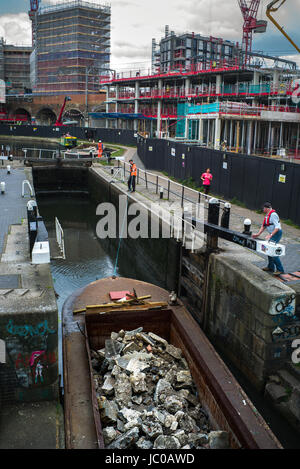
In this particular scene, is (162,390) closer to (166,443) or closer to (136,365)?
(136,365)

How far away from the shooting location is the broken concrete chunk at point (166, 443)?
285 inches

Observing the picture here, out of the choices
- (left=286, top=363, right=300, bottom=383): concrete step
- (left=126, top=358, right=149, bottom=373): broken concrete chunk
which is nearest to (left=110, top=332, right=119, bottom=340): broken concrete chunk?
(left=126, top=358, right=149, bottom=373): broken concrete chunk

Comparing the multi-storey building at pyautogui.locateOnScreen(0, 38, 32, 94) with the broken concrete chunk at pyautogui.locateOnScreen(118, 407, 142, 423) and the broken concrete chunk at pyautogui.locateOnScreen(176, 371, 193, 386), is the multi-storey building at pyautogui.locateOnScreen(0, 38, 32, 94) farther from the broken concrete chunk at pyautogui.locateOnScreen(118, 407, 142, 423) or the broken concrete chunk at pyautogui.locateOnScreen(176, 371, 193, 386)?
the broken concrete chunk at pyautogui.locateOnScreen(118, 407, 142, 423)

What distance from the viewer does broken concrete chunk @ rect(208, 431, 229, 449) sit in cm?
731

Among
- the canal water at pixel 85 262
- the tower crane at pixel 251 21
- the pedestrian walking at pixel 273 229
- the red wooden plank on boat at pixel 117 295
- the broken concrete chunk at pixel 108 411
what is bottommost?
the canal water at pixel 85 262

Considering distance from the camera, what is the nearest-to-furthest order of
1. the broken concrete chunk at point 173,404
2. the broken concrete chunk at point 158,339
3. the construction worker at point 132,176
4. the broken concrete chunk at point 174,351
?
the broken concrete chunk at point 173,404, the broken concrete chunk at point 174,351, the broken concrete chunk at point 158,339, the construction worker at point 132,176

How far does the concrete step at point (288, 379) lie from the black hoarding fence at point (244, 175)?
7729 mm

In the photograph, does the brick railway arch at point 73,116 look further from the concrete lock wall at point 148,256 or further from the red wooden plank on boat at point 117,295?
the red wooden plank on boat at point 117,295

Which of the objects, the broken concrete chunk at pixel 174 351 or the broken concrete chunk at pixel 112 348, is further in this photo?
the broken concrete chunk at pixel 174 351

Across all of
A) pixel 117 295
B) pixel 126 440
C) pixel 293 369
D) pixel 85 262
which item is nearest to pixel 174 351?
pixel 117 295

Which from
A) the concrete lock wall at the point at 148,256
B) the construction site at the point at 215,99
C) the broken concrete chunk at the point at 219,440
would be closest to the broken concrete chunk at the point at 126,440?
the broken concrete chunk at the point at 219,440

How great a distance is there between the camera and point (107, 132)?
5403 cm

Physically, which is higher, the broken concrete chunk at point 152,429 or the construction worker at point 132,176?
the construction worker at point 132,176

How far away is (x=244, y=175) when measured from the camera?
1905cm
